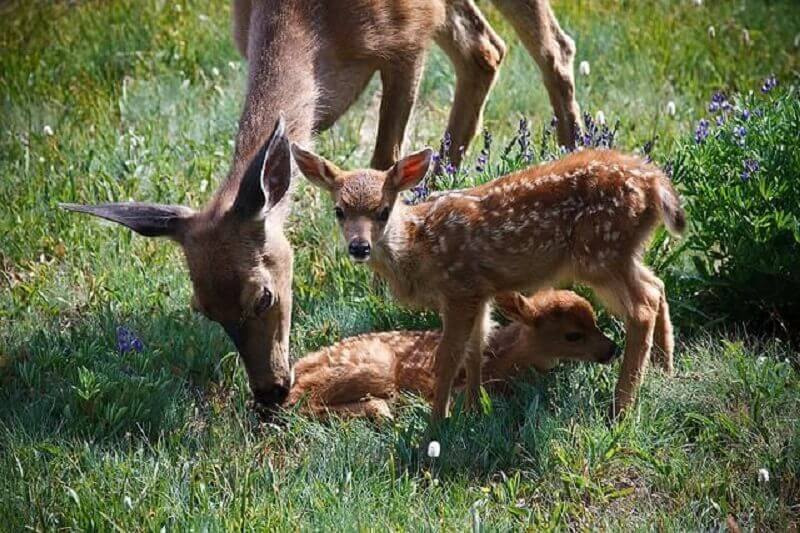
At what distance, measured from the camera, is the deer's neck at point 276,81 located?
20.3ft

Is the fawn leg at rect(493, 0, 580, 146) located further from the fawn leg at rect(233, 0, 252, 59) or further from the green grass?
the fawn leg at rect(233, 0, 252, 59)

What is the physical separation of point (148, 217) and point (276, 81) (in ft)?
3.30

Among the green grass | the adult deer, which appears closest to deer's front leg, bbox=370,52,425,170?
the adult deer

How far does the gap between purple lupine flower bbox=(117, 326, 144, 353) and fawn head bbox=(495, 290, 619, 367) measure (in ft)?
5.49

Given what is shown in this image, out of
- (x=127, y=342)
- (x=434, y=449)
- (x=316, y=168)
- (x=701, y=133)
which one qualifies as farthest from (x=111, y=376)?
(x=701, y=133)

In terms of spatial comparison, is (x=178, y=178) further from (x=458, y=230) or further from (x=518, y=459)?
(x=518, y=459)

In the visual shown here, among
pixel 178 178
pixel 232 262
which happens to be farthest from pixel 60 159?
pixel 232 262

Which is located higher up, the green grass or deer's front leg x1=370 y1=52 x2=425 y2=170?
deer's front leg x1=370 y1=52 x2=425 y2=170

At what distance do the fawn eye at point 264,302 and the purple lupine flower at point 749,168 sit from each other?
2.23 meters

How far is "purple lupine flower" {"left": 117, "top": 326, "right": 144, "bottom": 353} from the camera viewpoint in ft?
20.2

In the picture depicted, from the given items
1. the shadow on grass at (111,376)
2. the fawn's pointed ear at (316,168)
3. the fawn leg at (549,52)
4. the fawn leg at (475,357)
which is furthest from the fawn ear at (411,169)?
the fawn leg at (549,52)

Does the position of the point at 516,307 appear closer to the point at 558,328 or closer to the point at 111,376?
the point at 558,328

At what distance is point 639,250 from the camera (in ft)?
18.6

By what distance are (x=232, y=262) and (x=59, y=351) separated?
1155mm
